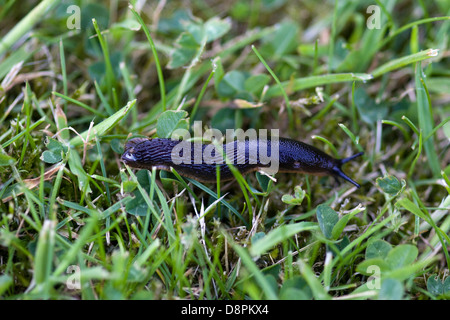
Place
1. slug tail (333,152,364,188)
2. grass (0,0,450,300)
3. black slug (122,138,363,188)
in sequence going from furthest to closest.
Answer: slug tail (333,152,364,188), black slug (122,138,363,188), grass (0,0,450,300)

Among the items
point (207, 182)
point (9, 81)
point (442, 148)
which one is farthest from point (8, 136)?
point (442, 148)

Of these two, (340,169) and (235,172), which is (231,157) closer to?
(235,172)

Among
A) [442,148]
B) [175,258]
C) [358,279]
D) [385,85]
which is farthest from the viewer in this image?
[385,85]

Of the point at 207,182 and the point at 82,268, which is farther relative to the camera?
the point at 207,182

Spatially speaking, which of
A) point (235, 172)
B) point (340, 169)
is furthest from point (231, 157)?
point (340, 169)

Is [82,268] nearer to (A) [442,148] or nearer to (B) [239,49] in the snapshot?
(B) [239,49]
